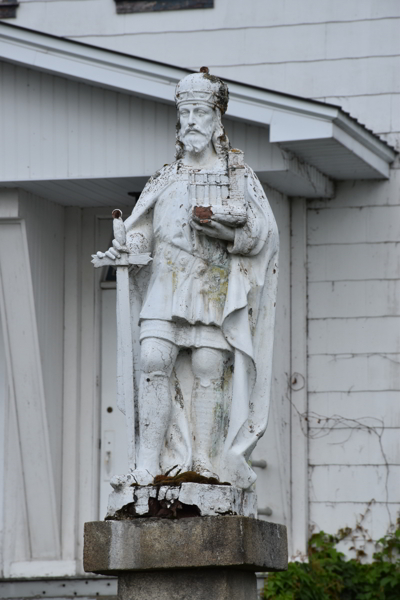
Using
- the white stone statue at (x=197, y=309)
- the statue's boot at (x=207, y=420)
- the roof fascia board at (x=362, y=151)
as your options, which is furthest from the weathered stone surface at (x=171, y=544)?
the roof fascia board at (x=362, y=151)

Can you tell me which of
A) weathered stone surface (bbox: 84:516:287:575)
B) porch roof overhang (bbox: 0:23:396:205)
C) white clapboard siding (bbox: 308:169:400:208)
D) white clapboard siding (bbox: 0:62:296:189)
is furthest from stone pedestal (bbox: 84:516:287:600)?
white clapboard siding (bbox: 308:169:400:208)

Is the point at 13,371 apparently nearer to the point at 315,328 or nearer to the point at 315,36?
the point at 315,328

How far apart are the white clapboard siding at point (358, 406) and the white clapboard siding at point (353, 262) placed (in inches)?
39.4

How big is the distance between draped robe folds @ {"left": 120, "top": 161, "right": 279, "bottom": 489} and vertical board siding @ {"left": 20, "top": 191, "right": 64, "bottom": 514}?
11.9 ft

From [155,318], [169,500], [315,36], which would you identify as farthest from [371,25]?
[169,500]

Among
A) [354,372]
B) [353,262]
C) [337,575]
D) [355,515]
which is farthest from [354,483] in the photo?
[353,262]

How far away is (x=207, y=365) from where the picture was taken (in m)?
8.62

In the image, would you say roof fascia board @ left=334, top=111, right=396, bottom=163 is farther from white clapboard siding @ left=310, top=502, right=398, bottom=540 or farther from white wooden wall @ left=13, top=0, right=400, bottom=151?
white clapboard siding @ left=310, top=502, right=398, bottom=540

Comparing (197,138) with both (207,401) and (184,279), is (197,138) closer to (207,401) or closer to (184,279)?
(184,279)

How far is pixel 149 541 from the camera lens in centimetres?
817

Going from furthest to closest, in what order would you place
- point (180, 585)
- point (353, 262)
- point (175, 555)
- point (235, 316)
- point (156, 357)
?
point (353, 262)
point (235, 316)
point (156, 357)
point (180, 585)
point (175, 555)

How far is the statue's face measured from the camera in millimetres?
8750

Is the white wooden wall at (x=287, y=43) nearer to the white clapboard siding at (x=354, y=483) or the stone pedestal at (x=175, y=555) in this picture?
the white clapboard siding at (x=354, y=483)

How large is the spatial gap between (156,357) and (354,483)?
4334mm
